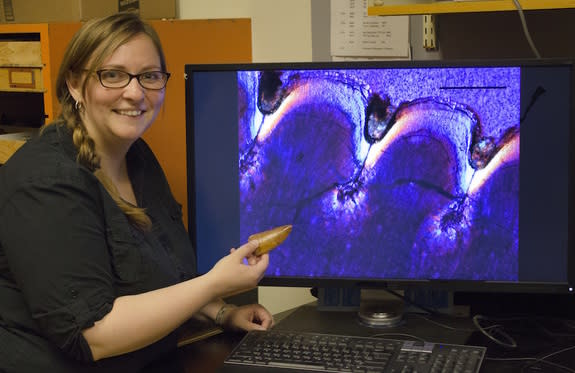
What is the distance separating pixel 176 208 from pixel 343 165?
0.38 meters

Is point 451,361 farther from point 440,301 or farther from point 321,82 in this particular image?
point 321,82

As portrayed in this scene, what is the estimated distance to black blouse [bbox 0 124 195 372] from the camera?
43.6 inches

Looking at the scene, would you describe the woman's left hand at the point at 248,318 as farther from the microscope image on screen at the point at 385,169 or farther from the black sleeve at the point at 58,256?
the black sleeve at the point at 58,256

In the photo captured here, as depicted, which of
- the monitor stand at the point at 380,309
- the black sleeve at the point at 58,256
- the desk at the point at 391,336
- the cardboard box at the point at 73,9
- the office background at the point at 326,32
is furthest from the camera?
the cardboard box at the point at 73,9

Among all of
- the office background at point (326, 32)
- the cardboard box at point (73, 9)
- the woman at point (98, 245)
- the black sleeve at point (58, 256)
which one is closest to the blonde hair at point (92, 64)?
the woman at point (98, 245)

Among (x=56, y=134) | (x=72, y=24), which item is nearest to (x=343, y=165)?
(x=56, y=134)

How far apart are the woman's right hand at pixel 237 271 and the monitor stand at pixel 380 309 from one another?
0.94 ft

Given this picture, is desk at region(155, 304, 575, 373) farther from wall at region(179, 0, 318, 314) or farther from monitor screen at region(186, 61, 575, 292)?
wall at region(179, 0, 318, 314)

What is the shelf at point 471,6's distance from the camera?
4.40 feet

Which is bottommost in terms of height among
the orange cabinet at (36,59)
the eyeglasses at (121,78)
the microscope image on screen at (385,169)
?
the microscope image on screen at (385,169)

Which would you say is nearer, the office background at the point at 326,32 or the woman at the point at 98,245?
the woman at the point at 98,245

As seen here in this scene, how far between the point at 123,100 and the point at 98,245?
10.8 inches

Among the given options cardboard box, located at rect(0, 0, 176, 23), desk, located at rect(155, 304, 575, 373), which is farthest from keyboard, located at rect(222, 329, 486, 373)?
cardboard box, located at rect(0, 0, 176, 23)

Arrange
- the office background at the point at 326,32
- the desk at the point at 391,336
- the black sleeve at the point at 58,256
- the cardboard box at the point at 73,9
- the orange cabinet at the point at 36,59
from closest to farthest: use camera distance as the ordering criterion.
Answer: the black sleeve at the point at 58,256
the desk at the point at 391,336
the office background at the point at 326,32
the orange cabinet at the point at 36,59
the cardboard box at the point at 73,9
